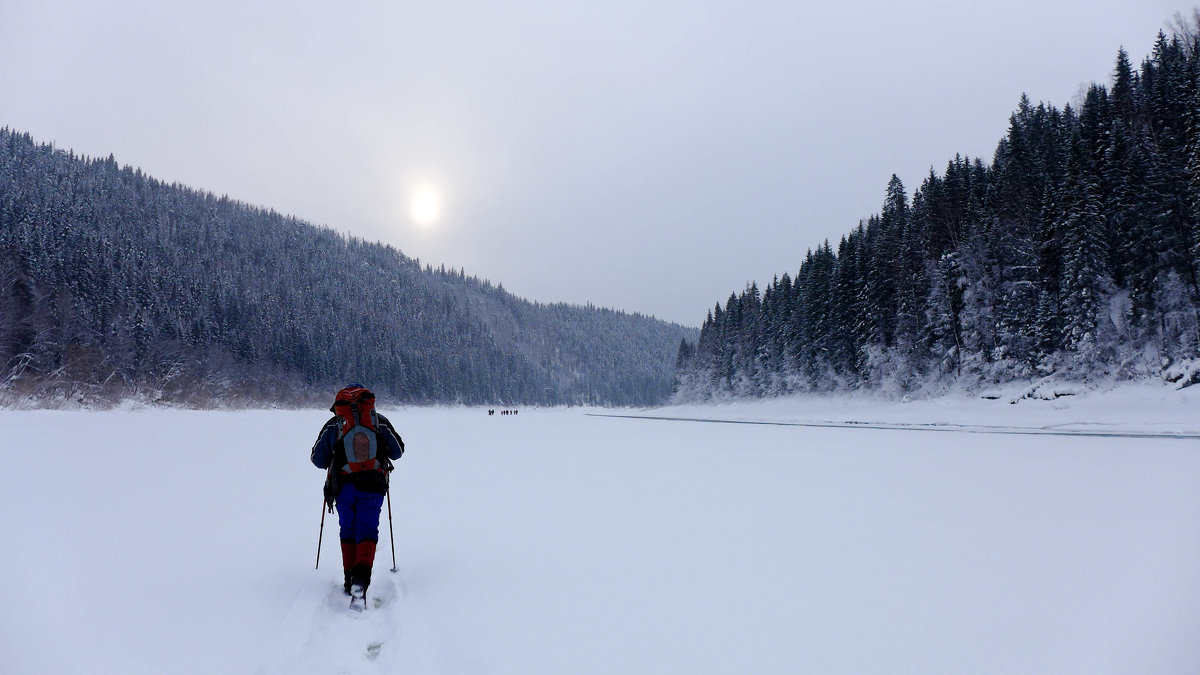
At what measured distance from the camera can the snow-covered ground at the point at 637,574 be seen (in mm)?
3785

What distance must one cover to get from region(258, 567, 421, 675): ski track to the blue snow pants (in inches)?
22.8

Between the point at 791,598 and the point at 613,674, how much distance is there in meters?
1.94

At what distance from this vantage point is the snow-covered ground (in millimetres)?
3785

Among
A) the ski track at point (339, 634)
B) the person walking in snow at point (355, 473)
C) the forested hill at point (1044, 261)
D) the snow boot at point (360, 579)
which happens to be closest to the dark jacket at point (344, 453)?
the person walking in snow at point (355, 473)

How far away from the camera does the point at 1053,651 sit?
140 inches

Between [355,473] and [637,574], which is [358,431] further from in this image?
[637,574]

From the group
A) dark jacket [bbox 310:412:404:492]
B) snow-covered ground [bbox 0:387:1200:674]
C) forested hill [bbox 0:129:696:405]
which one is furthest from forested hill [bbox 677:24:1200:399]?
forested hill [bbox 0:129:696:405]

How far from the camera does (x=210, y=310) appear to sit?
89.1 m

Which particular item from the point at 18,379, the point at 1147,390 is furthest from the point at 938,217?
the point at 18,379

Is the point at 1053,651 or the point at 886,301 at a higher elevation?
Result: the point at 886,301

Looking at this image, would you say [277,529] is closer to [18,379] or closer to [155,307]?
[18,379]

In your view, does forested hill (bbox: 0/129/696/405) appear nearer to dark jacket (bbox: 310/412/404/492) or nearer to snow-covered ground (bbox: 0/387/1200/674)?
snow-covered ground (bbox: 0/387/1200/674)

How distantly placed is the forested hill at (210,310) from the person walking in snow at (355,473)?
151ft

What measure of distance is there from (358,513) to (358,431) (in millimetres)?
836
